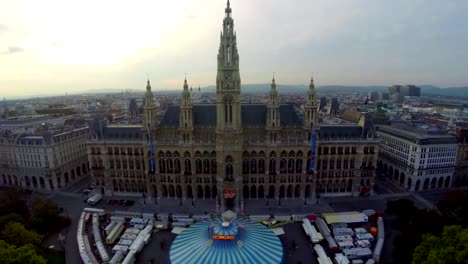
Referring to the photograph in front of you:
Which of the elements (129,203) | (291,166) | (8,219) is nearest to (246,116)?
(291,166)

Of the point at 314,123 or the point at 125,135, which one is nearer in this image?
the point at 314,123

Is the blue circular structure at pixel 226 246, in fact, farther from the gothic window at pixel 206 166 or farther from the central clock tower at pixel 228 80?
the gothic window at pixel 206 166

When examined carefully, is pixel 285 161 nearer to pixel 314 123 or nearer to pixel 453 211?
pixel 314 123

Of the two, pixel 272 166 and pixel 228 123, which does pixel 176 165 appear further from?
pixel 272 166

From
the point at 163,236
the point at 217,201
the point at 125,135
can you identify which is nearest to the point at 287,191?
the point at 217,201

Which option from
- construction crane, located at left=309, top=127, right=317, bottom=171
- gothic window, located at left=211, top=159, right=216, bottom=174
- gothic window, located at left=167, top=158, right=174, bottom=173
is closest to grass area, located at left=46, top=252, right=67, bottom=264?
gothic window, located at left=167, top=158, right=174, bottom=173

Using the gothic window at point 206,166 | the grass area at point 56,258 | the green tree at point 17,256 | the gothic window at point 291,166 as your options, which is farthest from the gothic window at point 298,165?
the green tree at point 17,256

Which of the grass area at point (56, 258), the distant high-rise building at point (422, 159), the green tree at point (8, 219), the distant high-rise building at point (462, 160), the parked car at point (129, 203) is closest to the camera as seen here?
the grass area at point (56, 258)
